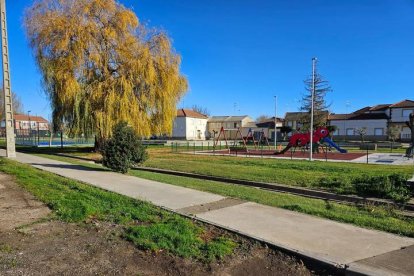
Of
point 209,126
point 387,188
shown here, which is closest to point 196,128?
point 209,126

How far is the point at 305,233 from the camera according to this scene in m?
5.66

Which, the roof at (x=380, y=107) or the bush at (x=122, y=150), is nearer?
the bush at (x=122, y=150)

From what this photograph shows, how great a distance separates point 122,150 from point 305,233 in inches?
371

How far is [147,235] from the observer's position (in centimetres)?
531

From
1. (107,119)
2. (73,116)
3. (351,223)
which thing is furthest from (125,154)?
(73,116)

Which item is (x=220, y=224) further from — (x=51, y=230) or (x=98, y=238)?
(x=51, y=230)

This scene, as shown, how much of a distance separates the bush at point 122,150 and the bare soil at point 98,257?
7.74m

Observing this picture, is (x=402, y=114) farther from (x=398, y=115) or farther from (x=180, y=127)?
(x=180, y=127)

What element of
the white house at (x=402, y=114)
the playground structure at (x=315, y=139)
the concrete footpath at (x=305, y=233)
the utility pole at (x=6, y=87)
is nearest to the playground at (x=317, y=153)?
the playground structure at (x=315, y=139)

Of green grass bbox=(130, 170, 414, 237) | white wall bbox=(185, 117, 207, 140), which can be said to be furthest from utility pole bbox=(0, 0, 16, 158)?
white wall bbox=(185, 117, 207, 140)

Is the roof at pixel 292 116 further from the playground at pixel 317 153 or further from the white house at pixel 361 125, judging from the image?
the playground at pixel 317 153

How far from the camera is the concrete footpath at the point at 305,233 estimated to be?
445 cm

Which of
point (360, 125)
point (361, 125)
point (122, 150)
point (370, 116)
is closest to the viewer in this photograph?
point (122, 150)

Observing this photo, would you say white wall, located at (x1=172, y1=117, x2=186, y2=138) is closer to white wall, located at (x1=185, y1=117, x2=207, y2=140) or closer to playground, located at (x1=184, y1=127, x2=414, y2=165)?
white wall, located at (x1=185, y1=117, x2=207, y2=140)
